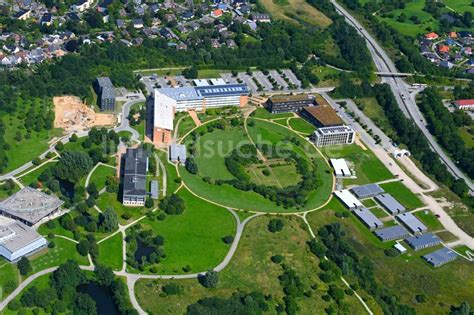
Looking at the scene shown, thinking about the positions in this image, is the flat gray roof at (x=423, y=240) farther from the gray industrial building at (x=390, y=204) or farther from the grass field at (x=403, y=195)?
the grass field at (x=403, y=195)

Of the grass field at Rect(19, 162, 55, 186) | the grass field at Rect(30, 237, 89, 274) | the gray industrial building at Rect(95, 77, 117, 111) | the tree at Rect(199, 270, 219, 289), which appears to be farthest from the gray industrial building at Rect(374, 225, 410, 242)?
the gray industrial building at Rect(95, 77, 117, 111)

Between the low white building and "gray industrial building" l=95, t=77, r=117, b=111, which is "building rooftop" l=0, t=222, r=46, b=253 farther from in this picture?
"gray industrial building" l=95, t=77, r=117, b=111

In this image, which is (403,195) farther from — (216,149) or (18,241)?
(18,241)

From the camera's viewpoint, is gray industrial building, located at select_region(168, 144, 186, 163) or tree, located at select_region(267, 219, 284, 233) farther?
gray industrial building, located at select_region(168, 144, 186, 163)

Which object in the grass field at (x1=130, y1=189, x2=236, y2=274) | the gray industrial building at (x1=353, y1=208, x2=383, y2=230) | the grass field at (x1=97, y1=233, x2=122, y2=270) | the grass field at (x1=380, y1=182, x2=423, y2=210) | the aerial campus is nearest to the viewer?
the aerial campus

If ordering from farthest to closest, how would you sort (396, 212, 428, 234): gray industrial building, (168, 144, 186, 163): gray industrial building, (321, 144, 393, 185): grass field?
(321, 144, 393, 185): grass field → (168, 144, 186, 163): gray industrial building → (396, 212, 428, 234): gray industrial building

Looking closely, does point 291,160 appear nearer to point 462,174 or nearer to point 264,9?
point 462,174

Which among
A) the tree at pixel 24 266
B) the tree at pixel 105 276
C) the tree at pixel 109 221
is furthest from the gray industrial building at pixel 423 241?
the tree at pixel 24 266
